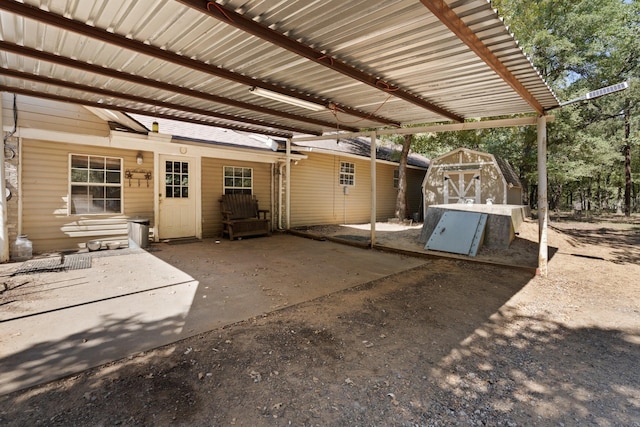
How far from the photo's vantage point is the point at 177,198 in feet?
25.9

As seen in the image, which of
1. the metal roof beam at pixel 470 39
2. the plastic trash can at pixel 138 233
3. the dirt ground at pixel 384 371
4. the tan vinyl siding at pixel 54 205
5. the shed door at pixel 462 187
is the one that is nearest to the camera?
the dirt ground at pixel 384 371

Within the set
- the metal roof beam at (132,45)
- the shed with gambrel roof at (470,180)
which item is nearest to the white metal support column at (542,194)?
the metal roof beam at (132,45)

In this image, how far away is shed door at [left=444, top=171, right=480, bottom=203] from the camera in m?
12.8

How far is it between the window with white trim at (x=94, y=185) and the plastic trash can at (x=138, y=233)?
58cm

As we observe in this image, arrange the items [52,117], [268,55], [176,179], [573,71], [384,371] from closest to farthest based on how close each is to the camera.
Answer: [384,371] < [268,55] < [52,117] < [176,179] < [573,71]

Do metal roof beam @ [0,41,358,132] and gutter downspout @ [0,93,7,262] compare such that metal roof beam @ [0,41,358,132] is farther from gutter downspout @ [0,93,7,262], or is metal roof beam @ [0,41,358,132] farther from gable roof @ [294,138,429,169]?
gable roof @ [294,138,429,169]

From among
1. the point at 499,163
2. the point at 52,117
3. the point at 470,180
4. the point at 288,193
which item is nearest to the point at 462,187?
the point at 470,180

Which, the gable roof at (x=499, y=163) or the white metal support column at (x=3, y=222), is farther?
the gable roof at (x=499, y=163)

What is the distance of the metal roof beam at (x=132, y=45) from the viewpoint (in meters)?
2.74

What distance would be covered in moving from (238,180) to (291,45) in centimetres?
622

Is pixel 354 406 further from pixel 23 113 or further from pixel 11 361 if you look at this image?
pixel 23 113

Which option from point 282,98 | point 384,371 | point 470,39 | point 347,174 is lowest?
point 384,371

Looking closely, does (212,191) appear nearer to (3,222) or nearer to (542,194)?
(3,222)

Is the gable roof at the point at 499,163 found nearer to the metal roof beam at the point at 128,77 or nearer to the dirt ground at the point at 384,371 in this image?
the metal roof beam at the point at 128,77
